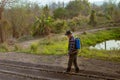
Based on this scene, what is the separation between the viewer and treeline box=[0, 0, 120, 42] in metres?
33.1

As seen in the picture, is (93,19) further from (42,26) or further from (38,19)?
(38,19)

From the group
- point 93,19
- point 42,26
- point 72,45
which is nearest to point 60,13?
point 93,19

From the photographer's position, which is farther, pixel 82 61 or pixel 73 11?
pixel 73 11

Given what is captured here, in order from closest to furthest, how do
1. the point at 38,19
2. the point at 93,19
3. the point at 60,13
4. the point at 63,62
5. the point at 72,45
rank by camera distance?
the point at 72,45 < the point at 63,62 < the point at 38,19 < the point at 93,19 < the point at 60,13

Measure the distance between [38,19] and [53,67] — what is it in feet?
65.7

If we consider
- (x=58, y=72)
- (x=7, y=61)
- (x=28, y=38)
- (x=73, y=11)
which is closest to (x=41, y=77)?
(x=58, y=72)

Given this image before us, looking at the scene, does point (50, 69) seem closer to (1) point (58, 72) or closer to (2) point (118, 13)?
(1) point (58, 72)

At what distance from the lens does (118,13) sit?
54531 millimetres

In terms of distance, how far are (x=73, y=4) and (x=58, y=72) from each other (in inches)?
1971

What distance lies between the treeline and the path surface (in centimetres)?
1099

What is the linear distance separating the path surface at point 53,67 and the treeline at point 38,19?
11.0m

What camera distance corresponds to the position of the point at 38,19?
33250mm

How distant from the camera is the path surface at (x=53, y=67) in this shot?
459 inches

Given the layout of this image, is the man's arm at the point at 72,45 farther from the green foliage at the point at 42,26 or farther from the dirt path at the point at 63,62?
the green foliage at the point at 42,26
